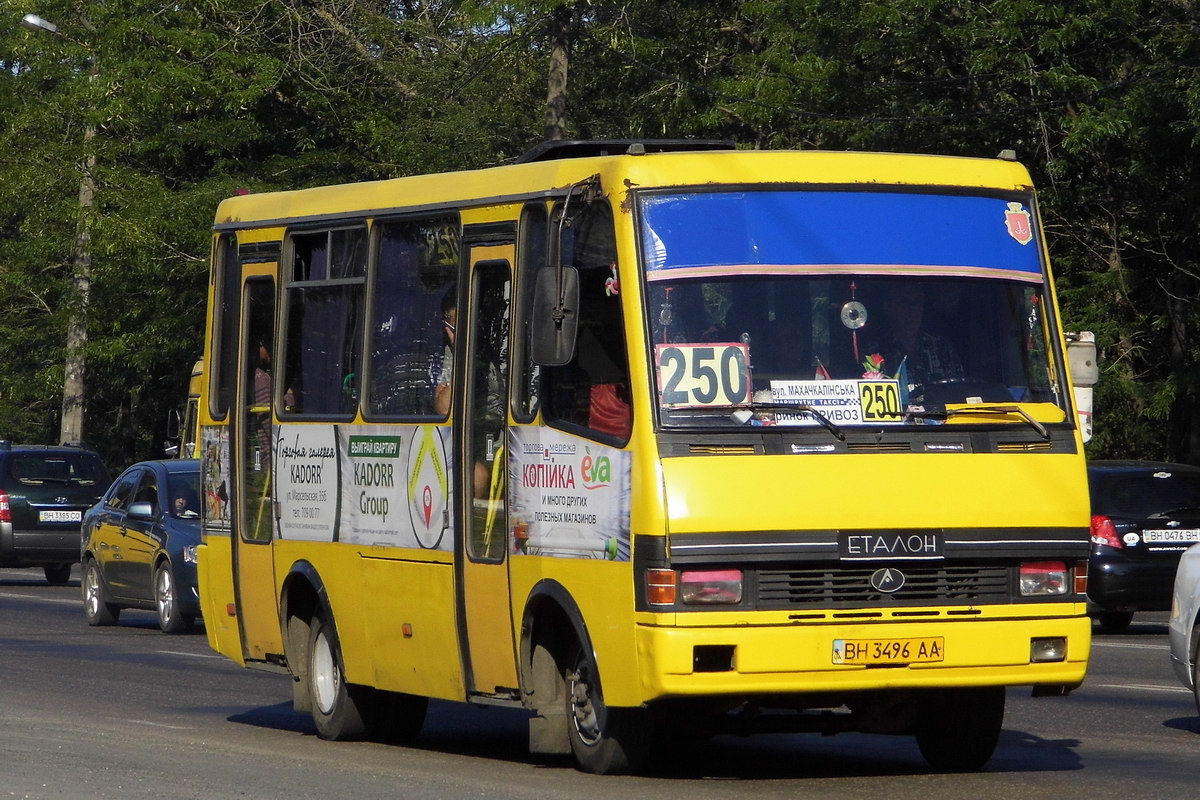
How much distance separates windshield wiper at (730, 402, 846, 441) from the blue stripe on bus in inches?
26.6

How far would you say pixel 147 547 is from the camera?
21.5m

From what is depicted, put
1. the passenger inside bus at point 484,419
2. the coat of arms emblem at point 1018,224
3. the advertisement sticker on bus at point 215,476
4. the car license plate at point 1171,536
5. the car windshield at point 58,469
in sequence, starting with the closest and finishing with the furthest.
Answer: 1. the coat of arms emblem at point 1018,224
2. the passenger inside bus at point 484,419
3. the advertisement sticker on bus at point 215,476
4. the car license plate at point 1171,536
5. the car windshield at point 58,469

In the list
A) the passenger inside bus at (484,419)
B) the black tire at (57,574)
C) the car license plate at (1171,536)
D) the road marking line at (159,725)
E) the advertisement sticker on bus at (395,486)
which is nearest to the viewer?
the passenger inside bus at (484,419)

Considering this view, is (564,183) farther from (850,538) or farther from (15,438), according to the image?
(15,438)

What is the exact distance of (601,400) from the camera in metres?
9.59

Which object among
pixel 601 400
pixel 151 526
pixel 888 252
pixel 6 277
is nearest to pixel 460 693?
pixel 601 400

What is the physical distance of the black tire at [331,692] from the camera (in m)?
12.1

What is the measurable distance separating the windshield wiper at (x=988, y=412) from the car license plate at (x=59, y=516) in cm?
2045

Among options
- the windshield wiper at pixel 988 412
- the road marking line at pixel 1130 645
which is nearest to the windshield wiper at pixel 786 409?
the windshield wiper at pixel 988 412

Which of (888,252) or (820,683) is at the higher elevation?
(888,252)

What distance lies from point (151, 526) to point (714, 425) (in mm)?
13433

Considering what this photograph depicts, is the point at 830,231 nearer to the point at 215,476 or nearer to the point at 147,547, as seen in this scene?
the point at 215,476

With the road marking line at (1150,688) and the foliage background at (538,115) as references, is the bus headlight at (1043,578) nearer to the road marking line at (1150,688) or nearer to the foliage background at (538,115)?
the road marking line at (1150,688)

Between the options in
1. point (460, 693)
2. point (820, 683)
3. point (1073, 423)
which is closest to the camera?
point (820, 683)
